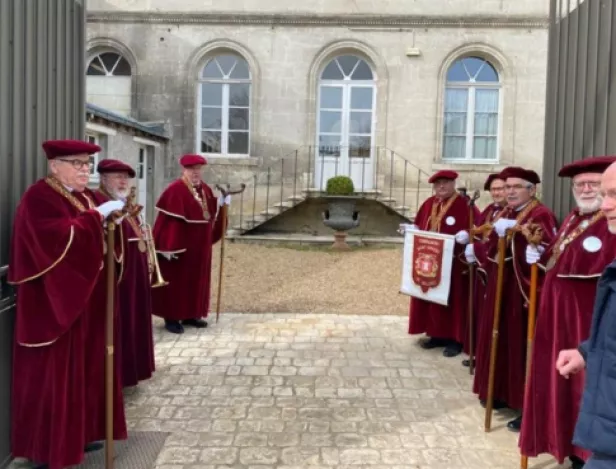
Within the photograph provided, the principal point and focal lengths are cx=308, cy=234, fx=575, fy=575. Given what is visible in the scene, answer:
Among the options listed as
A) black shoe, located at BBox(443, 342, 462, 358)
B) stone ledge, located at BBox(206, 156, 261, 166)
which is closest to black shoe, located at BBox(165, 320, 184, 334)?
black shoe, located at BBox(443, 342, 462, 358)

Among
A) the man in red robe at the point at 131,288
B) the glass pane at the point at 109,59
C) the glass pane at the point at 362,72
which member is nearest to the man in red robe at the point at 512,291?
the man in red robe at the point at 131,288

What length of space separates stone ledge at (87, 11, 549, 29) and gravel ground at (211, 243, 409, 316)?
6332mm

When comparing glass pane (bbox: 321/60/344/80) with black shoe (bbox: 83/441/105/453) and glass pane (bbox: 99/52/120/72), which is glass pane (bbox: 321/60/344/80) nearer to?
glass pane (bbox: 99/52/120/72)

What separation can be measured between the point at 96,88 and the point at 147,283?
12965 millimetres

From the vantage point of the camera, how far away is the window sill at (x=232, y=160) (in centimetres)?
1602

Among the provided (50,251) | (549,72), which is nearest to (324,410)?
(50,251)

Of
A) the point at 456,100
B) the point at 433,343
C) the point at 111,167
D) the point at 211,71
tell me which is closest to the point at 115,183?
the point at 111,167

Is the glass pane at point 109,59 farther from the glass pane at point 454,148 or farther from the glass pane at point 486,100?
the glass pane at point 486,100

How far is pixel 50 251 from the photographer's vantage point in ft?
10.4

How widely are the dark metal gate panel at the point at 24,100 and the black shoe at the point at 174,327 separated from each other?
123 inches

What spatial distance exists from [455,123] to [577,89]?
11.9 m

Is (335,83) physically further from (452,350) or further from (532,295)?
(532,295)

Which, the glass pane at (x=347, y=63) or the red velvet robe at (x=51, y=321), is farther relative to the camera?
the glass pane at (x=347, y=63)

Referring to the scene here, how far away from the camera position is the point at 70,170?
338cm
